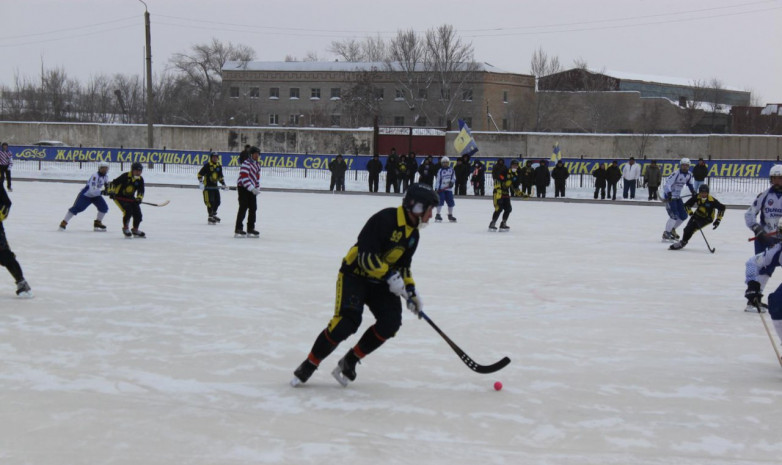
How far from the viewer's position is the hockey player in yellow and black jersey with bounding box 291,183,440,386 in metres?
5.27

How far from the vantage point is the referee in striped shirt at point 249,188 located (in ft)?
47.8

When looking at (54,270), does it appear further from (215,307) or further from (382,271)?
(382,271)

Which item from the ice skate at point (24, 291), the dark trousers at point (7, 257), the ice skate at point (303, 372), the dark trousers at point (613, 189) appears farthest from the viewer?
the dark trousers at point (613, 189)

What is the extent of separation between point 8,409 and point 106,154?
35321 millimetres

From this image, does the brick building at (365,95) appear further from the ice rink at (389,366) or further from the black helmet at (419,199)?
the black helmet at (419,199)

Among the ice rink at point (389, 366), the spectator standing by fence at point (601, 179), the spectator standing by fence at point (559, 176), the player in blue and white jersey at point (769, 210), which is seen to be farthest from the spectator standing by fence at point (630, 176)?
the player in blue and white jersey at point (769, 210)

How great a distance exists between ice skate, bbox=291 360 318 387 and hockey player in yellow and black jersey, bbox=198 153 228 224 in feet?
37.9

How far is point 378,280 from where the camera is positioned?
555cm

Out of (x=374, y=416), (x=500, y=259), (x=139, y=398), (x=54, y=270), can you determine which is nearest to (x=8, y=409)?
Result: (x=139, y=398)

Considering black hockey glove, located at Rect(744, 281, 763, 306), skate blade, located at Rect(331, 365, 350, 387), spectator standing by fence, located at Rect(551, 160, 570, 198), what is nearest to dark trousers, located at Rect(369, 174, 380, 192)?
spectator standing by fence, located at Rect(551, 160, 570, 198)

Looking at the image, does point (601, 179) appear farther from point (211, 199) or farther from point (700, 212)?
point (211, 199)

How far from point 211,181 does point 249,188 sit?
103 inches

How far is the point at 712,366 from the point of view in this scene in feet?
21.2

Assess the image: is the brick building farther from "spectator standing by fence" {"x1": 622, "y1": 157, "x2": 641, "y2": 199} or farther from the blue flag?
"spectator standing by fence" {"x1": 622, "y1": 157, "x2": 641, "y2": 199}
